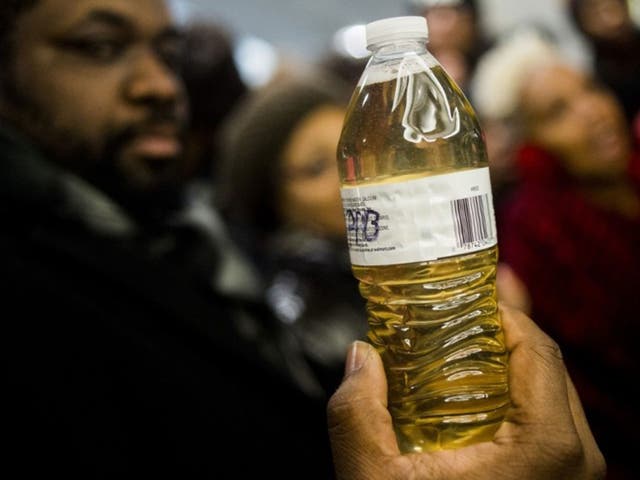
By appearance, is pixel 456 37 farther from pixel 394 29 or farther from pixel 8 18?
pixel 394 29

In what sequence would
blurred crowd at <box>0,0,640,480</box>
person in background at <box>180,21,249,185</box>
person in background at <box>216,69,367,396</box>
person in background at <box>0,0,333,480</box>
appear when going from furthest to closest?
person in background at <box>180,21,249,185</box>
person in background at <box>216,69,367,396</box>
blurred crowd at <box>0,0,640,480</box>
person in background at <box>0,0,333,480</box>

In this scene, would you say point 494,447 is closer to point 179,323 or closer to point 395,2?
point 179,323

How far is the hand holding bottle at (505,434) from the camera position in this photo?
0.63 m

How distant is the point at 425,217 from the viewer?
2.13ft

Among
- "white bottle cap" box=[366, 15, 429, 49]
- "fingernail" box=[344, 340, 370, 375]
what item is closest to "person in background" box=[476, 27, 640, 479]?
"fingernail" box=[344, 340, 370, 375]

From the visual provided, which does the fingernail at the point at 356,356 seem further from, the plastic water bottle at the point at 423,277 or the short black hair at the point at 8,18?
the short black hair at the point at 8,18

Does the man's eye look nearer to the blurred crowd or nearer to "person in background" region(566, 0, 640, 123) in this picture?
the blurred crowd

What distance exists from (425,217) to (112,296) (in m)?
0.73

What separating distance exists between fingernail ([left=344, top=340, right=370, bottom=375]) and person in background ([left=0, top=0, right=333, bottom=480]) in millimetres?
444

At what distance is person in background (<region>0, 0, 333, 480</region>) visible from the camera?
3.33 feet

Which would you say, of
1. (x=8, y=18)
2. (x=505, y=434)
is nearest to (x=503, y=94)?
(x=8, y=18)

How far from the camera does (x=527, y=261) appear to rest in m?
2.19

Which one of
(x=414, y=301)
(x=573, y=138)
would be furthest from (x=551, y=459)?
(x=573, y=138)

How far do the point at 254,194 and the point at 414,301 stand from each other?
1.35 m
